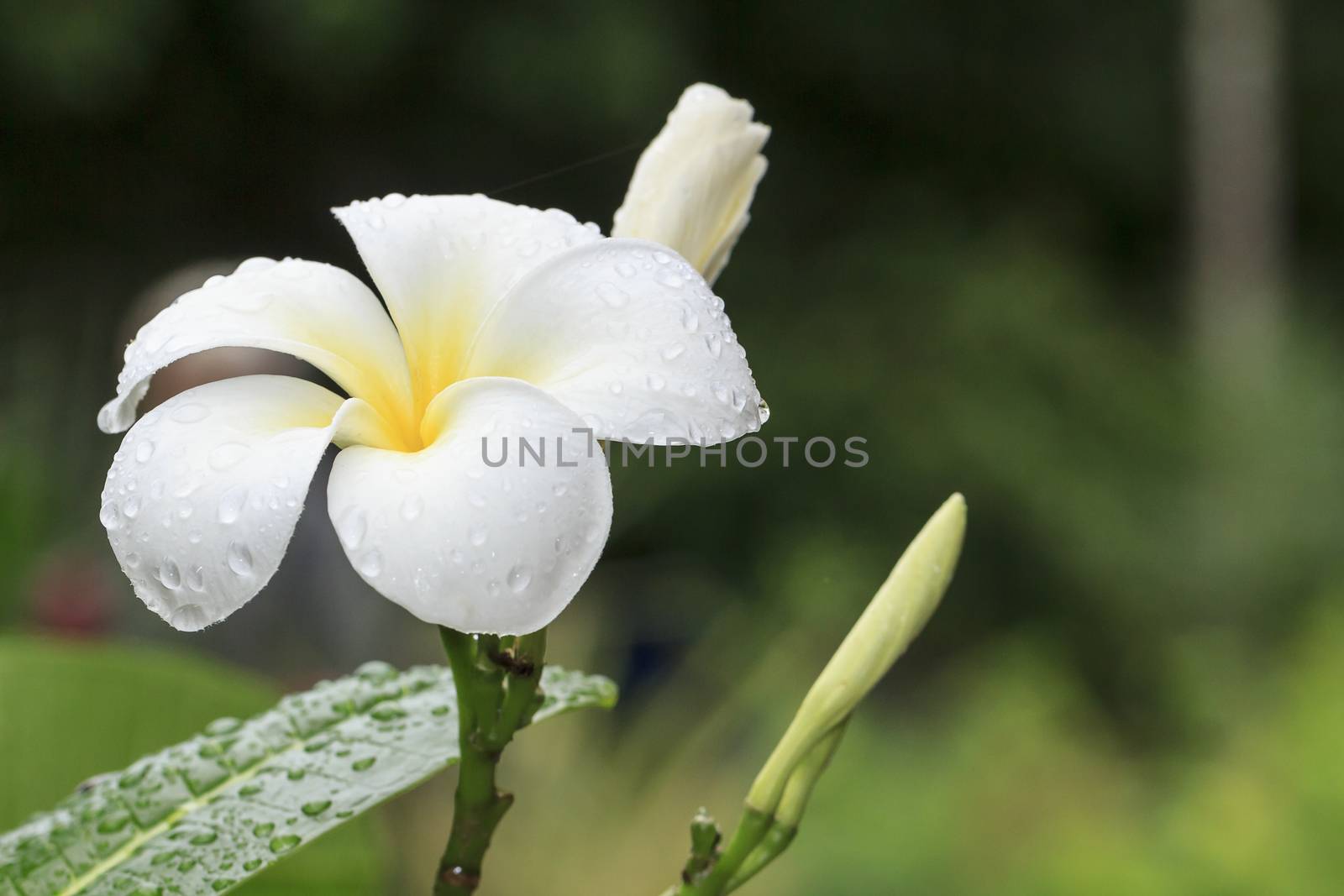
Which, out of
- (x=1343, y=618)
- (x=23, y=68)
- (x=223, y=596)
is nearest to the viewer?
(x=223, y=596)

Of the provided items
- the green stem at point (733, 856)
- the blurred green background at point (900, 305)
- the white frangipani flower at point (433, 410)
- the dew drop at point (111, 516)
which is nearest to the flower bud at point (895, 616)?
the green stem at point (733, 856)

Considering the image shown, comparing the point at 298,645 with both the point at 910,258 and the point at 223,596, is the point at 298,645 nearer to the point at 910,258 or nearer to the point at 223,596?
the point at 223,596

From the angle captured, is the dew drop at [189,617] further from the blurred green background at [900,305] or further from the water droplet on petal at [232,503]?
the blurred green background at [900,305]

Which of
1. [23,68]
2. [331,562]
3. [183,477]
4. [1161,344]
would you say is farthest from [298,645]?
[1161,344]

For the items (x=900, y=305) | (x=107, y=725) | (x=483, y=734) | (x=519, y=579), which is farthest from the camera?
(x=900, y=305)

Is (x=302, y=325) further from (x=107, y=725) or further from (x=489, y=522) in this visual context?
(x=107, y=725)

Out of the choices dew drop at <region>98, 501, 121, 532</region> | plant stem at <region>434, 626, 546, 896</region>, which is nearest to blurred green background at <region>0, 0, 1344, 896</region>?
plant stem at <region>434, 626, 546, 896</region>

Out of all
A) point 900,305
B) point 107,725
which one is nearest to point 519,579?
point 107,725
